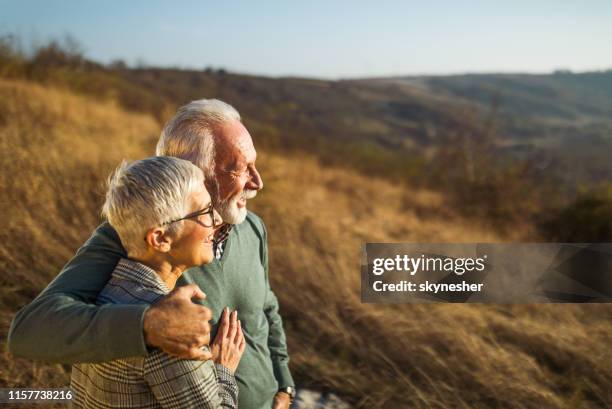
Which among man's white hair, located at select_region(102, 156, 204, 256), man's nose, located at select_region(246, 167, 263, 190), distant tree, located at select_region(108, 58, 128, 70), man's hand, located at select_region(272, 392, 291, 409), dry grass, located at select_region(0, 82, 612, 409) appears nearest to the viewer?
man's white hair, located at select_region(102, 156, 204, 256)

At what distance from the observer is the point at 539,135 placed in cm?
3753

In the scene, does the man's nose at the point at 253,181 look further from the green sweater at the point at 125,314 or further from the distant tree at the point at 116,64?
the distant tree at the point at 116,64

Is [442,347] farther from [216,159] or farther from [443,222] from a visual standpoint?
[443,222]

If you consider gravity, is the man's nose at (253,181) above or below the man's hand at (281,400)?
above

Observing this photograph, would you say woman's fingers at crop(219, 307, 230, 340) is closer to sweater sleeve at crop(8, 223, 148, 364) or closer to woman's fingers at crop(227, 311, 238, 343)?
woman's fingers at crop(227, 311, 238, 343)

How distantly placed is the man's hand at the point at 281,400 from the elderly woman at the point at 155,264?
76 centimetres

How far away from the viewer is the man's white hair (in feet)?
4.08

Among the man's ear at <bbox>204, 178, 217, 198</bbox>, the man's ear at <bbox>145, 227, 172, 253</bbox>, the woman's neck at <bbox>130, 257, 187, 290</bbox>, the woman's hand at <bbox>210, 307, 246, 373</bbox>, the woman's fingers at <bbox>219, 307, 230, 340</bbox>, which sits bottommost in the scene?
the woman's hand at <bbox>210, 307, 246, 373</bbox>


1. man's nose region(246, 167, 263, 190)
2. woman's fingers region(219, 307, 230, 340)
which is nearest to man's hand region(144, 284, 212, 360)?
woman's fingers region(219, 307, 230, 340)

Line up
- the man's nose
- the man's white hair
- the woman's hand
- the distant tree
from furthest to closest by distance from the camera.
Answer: the distant tree
the man's nose
the woman's hand
the man's white hair

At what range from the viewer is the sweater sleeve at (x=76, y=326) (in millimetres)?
1138

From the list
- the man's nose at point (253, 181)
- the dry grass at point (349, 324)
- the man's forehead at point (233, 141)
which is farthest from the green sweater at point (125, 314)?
the dry grass at point (349, 324)

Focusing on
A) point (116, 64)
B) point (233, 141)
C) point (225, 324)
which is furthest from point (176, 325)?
point (116, 64)

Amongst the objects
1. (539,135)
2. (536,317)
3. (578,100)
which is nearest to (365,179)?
(536,317)
